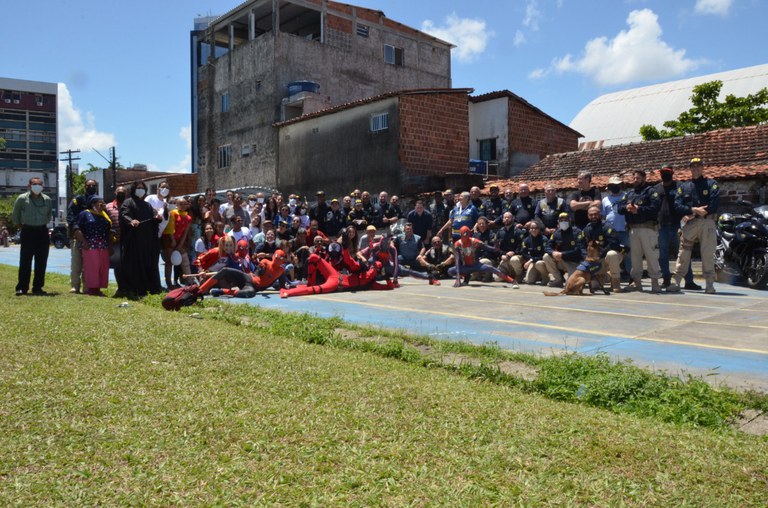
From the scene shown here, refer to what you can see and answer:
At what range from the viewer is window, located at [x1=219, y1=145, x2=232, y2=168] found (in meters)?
39.0

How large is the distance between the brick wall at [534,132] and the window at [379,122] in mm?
6208

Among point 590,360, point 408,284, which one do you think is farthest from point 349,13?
point 590,360

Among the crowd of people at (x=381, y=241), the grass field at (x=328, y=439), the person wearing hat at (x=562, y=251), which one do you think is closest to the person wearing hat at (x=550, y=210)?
the crowd of people at (x=381, y=241)

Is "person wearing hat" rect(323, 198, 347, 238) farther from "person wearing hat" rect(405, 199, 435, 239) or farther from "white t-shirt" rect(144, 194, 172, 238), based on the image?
"white t-shirt" rect(144, 194, 172, 238)

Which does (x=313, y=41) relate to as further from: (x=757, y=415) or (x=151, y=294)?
(x=757, y=415)

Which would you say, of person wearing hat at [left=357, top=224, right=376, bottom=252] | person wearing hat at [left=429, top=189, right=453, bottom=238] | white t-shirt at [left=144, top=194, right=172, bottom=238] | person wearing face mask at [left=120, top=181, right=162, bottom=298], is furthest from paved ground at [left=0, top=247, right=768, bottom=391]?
person wearing hat at [left=429, top=189, right=453, bottom=238]

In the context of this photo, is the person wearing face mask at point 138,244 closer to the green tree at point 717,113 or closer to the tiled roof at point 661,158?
the tiled roof at point 661,158

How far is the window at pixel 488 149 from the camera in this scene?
29094 mm

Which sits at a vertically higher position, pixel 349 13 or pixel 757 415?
pixel 349 13

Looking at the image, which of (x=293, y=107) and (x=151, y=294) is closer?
(x=151, y=294)

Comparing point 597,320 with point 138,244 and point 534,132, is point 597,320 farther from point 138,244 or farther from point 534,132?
point 534,132

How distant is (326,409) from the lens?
430 cm

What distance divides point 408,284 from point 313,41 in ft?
83.7

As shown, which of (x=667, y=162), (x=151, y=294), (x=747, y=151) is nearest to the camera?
(x=151, y=294)
